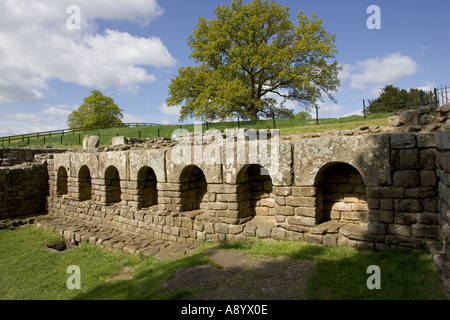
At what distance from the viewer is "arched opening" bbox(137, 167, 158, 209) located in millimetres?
8789

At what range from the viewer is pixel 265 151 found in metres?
6.06

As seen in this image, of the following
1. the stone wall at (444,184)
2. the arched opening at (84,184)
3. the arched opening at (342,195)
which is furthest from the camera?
the arched opening at (84,184)

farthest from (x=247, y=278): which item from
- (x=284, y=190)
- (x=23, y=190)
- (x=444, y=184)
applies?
(x=23, y=190)

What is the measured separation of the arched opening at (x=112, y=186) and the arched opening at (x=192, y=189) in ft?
12.2

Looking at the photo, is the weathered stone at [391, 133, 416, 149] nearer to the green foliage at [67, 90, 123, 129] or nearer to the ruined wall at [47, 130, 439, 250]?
the ruined wall at [47, 130, 439, 250]

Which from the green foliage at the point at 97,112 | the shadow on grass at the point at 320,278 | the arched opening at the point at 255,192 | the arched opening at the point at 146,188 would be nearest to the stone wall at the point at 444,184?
the shadow on grass at the point at 320,278

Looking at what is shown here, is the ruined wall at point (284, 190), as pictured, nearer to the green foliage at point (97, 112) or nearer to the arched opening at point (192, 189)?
the arched opening at point (192, 189)

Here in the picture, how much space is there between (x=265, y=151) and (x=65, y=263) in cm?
608

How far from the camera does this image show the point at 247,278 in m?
4.36

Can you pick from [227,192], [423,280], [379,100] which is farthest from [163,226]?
[379,100]

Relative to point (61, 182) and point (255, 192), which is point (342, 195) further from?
point (61, 182)

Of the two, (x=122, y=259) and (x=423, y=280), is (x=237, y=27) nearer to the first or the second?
(x=122, y=259)

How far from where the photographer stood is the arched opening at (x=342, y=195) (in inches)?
221

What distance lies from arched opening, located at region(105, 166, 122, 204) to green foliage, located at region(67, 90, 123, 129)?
36.7m
